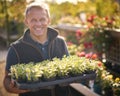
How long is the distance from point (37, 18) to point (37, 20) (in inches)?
0.7

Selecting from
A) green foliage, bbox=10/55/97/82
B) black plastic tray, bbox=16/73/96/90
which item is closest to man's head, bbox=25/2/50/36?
green foliage, bbox=10/55/97/82

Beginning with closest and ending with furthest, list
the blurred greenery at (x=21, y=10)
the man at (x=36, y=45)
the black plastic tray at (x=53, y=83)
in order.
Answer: the black plastic tray at (x=53, y=83)
the man at (x=36, y=45)
the blurred greenery at (x=21, y=10)

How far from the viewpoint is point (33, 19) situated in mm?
2682

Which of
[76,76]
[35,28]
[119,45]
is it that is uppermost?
[35,28]

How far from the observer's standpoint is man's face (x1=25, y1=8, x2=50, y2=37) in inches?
105

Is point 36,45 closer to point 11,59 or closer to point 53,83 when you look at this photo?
point 11,59

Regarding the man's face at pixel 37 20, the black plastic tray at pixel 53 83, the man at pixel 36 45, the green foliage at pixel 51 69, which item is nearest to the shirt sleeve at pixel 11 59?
the man at pixel 36 45

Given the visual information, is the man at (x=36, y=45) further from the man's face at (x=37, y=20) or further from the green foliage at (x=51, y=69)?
the green foliage at (x=51, y=69)

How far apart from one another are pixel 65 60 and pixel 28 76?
0.37 meters

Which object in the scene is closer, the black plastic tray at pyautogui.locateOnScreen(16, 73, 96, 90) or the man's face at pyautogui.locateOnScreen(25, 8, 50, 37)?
the black plastic tray at pyautogui.locateOnScreen(16, 73, 96, 90)

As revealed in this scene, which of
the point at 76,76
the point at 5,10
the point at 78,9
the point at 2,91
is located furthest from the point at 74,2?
the point at 76,76

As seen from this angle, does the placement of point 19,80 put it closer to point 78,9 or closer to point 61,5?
point 78,9

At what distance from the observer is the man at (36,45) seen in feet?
8.77

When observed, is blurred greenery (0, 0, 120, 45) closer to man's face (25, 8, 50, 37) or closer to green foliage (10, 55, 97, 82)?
man's face (25, 8, 50, 37)
